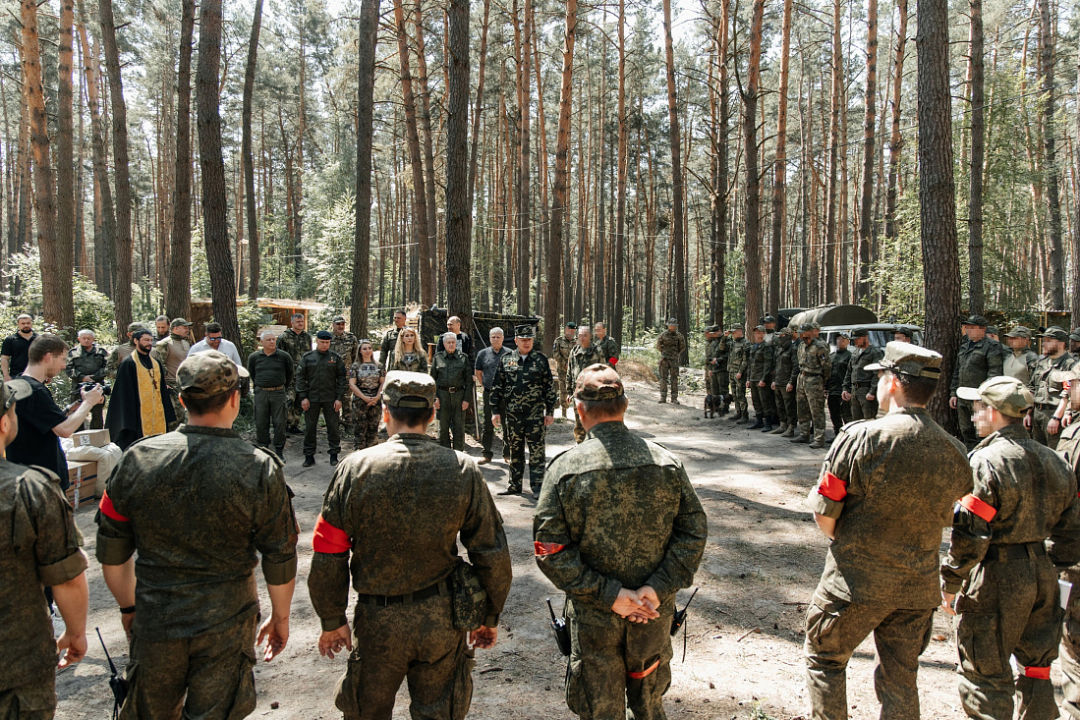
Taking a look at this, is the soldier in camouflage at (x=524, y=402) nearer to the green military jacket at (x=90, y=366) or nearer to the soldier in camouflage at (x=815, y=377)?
the soldier in camouflage at (x=815, y=377)

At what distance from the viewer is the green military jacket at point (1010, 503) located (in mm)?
2881

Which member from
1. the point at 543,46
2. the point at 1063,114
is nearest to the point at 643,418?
the point at 543,46

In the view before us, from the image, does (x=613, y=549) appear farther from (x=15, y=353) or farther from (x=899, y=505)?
(x=15, y=353)

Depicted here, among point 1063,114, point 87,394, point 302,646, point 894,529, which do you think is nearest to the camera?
point 894,529

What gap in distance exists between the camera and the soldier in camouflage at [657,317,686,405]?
13539mm

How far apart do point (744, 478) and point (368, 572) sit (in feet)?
22.0

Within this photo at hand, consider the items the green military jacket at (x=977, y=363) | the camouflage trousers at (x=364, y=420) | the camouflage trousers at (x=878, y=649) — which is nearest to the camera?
the camouflage trousers at (x=878, y=649)

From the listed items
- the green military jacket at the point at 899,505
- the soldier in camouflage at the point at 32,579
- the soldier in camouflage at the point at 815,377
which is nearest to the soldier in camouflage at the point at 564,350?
the soldier in camouflage at the point at 815,377

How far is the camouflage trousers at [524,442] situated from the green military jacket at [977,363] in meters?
5.37

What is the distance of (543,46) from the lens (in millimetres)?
25078

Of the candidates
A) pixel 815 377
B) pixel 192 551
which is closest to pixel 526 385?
pixel 192 551

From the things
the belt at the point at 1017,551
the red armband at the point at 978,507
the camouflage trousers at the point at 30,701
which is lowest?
the camouflage trousers at the point at 30,701

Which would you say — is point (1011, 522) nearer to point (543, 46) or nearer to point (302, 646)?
point (302, 646)

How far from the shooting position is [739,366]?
12422 mm
